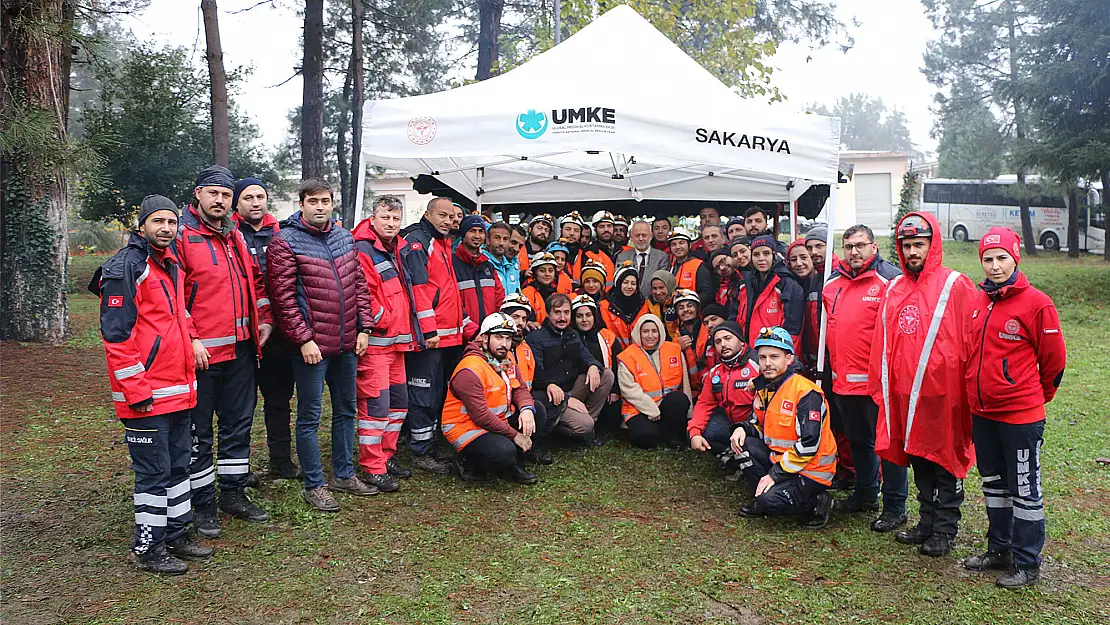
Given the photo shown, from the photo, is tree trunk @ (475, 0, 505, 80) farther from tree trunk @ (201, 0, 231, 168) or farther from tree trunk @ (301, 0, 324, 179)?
tree trunk @ (201, 0, 231, 168)

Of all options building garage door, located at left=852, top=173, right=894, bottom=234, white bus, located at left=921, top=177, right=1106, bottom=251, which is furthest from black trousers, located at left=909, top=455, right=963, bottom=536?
building garage door, located at left=852, top=173, right=894, bottom=234

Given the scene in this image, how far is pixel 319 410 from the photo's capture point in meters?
4.86

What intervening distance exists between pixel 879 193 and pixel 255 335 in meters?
35.4

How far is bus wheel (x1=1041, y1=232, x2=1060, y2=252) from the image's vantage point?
2688 centimetres

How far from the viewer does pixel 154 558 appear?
387cm

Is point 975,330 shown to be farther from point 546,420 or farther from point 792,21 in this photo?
point 792,21

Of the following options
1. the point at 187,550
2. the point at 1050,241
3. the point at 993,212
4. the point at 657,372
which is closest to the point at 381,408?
the point at 187,550

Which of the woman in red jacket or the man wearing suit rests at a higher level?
the man wearing suit

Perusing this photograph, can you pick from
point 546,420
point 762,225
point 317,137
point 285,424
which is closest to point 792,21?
point 317,137

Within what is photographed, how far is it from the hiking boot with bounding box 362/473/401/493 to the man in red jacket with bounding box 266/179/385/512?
32 centimetres

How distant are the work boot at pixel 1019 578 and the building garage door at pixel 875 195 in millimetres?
33886

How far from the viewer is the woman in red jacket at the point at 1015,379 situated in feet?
12.1

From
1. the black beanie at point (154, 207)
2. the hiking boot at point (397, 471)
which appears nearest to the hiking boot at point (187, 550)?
the hiking boot at point (397, 471)

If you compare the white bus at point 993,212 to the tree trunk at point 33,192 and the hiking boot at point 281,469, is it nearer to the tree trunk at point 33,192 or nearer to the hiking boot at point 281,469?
the tree trunk at point 33,192
